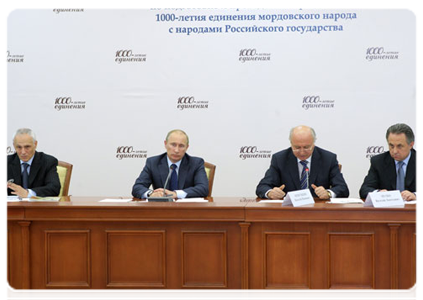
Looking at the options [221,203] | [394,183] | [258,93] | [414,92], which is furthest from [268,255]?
[414,92]

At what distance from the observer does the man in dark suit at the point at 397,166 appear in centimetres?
388

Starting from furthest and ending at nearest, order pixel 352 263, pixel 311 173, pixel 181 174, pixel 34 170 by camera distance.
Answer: pixel 34 170
pixel 181 174
pixel 311 173
pixel 352 263

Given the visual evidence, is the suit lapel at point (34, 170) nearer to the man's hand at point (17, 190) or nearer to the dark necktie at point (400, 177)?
the man's hand at point (17, 190)

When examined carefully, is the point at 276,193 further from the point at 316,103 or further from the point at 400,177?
the point at 316,103

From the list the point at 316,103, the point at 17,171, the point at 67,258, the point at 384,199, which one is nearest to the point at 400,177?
the point at 384,199

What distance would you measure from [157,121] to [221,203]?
2.19 metres

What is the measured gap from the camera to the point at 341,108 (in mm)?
5320

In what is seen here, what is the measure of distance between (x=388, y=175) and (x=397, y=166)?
0.09 m

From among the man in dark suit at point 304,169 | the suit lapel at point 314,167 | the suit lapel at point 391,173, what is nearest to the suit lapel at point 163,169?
the man in dark suit at point 304,169

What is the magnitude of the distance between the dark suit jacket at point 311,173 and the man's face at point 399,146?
44 cm

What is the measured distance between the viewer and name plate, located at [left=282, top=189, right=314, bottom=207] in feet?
10.7

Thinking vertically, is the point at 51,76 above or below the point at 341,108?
above

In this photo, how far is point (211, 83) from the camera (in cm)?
539
